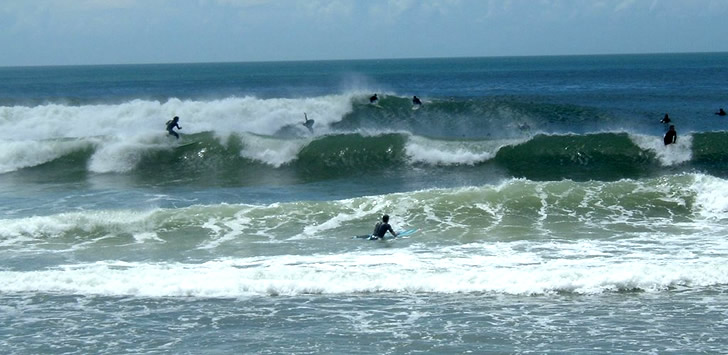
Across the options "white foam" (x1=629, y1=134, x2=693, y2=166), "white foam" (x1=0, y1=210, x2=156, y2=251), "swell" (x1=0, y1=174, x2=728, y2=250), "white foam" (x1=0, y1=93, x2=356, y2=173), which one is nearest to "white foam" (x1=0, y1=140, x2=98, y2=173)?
"white foam" (x1=0, y1=93, x2=356, y2=173)

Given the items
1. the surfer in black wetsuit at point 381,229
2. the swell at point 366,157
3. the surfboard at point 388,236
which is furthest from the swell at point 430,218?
the swell at point 366,157

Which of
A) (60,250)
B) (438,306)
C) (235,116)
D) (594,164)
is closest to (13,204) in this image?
(60,250)

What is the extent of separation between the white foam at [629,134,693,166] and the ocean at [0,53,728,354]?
6 cm

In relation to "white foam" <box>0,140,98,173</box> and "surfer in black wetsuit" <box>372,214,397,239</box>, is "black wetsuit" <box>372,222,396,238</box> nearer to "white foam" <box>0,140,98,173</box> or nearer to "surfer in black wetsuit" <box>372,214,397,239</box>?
"surfer in black wetsuit" <box>372,214,397,239</box>

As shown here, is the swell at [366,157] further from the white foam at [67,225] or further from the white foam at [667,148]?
the white foam at [67,225]

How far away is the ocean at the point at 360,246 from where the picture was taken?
11625 millimetres

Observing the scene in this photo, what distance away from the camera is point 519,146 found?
1164 inches

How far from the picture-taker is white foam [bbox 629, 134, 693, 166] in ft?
94.4

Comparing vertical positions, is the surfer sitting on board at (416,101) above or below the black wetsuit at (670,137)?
above

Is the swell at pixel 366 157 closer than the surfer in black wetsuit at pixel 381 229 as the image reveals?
No

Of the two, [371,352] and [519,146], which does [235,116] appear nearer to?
[519,146]

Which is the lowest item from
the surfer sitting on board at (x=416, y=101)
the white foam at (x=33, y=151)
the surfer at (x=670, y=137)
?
the white foam at (x=33, y=151)

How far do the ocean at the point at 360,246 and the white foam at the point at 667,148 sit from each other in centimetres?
6

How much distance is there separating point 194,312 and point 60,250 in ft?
18.3
